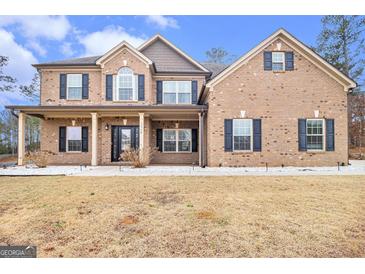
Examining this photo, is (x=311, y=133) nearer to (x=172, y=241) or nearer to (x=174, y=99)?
(x=174, y=99)

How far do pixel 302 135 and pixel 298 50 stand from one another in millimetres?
4480

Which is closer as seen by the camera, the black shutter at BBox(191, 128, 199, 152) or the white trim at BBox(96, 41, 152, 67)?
the white trim at BBox(96, 41, 152, 67)

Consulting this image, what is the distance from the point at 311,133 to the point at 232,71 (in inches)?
208

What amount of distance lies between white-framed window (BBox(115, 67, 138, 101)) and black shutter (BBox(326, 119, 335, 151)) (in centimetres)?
1098

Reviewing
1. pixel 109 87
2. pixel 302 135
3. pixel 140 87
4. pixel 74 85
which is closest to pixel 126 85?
pixel 140 87

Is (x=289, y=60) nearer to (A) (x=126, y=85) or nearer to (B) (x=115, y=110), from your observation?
(A) (x=126, y=85)

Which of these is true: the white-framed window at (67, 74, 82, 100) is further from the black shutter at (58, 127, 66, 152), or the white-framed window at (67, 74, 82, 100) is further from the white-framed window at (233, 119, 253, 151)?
the white-framed window at (233, 119, 253, 151)

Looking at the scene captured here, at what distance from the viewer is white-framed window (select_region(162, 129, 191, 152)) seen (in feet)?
49.7

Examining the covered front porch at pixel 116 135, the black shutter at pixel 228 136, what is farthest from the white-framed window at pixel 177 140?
the black shutter at pixel 228 136

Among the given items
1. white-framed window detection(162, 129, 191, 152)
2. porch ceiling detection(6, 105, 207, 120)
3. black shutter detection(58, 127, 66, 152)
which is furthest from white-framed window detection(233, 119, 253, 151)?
black shutter detection(58, 127, 66, 152)

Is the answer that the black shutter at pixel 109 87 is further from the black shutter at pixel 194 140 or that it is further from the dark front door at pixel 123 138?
the black shutter at pixel 194 140

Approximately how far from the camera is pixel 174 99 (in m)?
15.5

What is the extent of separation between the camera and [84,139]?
14688 millimetres

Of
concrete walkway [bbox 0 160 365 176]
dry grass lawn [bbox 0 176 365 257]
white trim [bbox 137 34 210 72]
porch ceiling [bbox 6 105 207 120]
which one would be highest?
white trim [bbox 137 34 210 72]
